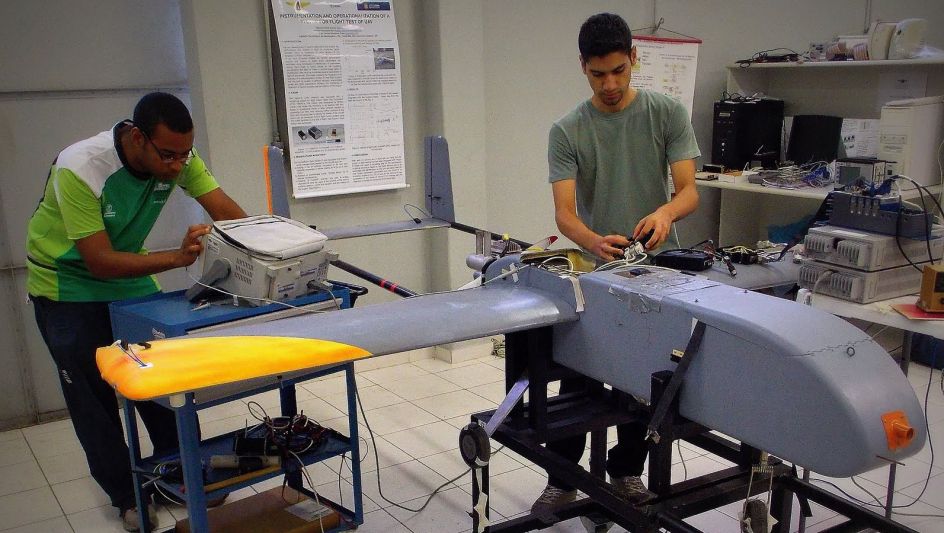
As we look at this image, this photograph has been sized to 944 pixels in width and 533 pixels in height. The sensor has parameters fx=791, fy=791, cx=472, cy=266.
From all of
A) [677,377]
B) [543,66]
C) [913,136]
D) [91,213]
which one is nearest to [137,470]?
[91,213]

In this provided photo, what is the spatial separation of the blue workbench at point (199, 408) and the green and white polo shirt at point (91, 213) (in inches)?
11.2

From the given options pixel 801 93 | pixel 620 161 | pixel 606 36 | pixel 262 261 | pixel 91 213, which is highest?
pixel 606 36

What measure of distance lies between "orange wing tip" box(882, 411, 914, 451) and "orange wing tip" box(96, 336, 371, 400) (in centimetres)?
101

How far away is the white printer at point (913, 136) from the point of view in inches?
161

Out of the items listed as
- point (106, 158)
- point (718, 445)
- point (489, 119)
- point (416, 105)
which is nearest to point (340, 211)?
point (416, 105)

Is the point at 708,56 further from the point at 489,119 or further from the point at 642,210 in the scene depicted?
the point at 642,210

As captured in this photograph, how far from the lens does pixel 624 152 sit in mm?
2424

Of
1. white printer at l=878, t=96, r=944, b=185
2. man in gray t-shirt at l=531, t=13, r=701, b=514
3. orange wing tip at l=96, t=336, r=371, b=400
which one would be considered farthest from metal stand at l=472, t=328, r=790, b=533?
Result: white printer at l=878, t=96, r=944, b=185

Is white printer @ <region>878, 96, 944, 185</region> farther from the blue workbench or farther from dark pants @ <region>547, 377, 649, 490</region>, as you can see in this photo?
the blue workbench

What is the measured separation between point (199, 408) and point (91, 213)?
0.73 m

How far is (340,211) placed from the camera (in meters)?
4.24

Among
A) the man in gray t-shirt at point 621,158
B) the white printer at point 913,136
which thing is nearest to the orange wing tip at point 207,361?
the man in gray t-shirt at point 621,158

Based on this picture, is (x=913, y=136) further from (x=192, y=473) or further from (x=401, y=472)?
(x=192, y=473)

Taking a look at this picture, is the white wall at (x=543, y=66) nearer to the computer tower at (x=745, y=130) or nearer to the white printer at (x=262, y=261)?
the computer tower at (x=745, y=130)
